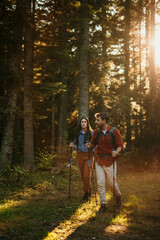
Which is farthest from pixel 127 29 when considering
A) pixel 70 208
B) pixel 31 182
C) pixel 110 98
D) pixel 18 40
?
pixel 70 208

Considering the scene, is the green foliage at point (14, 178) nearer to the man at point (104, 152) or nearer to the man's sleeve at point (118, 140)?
the man at point (104, 152)

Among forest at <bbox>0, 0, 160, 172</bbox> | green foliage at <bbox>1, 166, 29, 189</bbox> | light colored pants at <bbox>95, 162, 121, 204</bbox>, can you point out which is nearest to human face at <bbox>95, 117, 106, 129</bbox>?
light colored pants at <bbox>95, 162, 121, 204</bbox>

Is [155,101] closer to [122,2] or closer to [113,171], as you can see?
[122,2]

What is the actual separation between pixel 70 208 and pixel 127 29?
1643cm

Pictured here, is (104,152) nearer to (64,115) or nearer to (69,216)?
(69,216)

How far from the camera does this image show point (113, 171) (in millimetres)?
6246

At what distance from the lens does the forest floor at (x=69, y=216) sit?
4.65 m

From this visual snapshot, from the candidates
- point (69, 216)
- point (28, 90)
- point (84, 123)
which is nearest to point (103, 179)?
point (69, 216)

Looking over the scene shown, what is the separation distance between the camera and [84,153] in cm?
761

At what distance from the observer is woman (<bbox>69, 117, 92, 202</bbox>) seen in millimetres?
7477

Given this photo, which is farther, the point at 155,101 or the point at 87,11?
the point at 155,101

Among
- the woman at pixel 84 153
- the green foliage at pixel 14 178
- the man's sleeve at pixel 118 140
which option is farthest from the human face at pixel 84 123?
the green foliage at pixel 14 178

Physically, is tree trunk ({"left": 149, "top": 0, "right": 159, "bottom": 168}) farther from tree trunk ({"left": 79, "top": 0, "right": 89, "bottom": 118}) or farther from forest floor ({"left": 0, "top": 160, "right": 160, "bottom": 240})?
forest floor ({"left": 0, "top": 160, "right": 160, "bottom": 240})

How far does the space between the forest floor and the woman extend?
546mm
